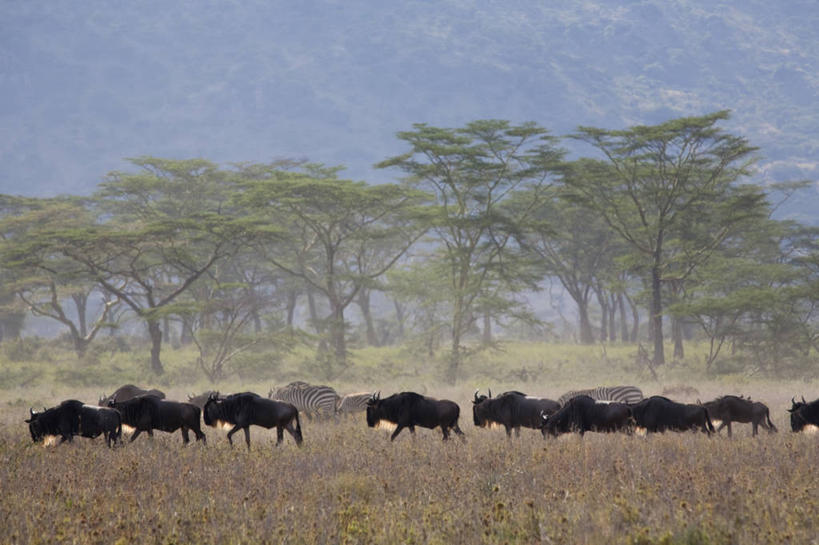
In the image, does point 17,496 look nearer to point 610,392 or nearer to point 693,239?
point 610,392

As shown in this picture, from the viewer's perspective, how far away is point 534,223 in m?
32.2

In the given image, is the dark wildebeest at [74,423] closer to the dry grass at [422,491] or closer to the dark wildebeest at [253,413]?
the dry grass at [422,491]

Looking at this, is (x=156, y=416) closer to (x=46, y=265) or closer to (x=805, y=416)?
(x=805, y=416)

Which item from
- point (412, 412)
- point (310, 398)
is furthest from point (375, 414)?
point (310, 398)

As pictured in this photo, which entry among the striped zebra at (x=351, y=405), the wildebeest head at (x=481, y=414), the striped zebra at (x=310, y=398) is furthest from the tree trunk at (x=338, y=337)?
the wildebeest head at (x=481, y=414)

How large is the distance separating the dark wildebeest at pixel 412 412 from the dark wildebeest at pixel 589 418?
5.19 ft

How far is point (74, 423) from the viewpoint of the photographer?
11.5m

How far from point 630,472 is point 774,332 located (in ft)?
86.8

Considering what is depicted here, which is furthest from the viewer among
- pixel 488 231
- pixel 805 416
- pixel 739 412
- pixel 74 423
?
pixel 488 231

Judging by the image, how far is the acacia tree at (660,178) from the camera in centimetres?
3161

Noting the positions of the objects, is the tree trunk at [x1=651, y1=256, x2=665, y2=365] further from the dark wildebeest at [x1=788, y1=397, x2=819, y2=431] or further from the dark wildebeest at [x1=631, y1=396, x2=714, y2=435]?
the dark wildebeest at [x1=631, y1=396, x2=714, y2=435]

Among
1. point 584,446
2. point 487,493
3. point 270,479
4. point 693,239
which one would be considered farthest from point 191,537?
point 693,239

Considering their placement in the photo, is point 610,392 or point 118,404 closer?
point 118,404

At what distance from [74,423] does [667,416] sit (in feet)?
31.0
